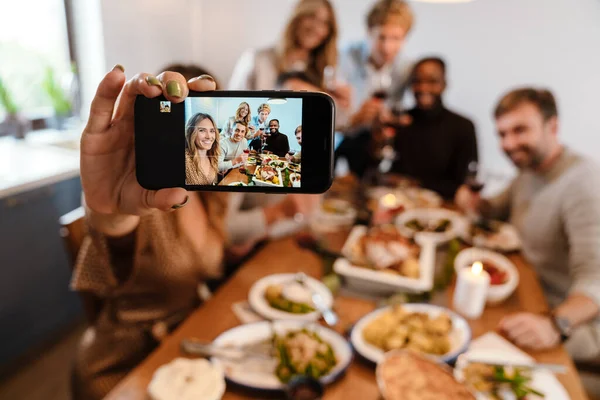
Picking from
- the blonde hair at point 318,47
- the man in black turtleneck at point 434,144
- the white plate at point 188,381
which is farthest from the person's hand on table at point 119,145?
the man in black turtleneck at point 434,144

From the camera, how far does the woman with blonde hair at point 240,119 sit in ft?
2.08

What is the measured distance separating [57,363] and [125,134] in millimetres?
1733

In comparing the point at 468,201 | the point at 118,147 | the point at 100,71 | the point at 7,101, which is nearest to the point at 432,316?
the point at 118,147

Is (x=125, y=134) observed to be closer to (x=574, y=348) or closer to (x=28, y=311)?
(x=574, y=348)

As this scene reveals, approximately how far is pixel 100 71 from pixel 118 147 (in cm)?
232

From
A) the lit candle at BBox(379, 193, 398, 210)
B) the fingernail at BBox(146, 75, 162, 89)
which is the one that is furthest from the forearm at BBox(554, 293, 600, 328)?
the fingernail at BBox(146, 75, 162, 89)

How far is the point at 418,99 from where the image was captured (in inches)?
→ 94.5

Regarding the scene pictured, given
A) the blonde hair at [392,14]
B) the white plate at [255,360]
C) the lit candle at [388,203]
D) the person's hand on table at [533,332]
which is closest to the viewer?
the white plate at [255,360]

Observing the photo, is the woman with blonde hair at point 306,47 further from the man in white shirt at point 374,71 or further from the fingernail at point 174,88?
the fingernail at point 174,88

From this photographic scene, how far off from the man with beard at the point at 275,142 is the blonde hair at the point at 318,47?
1529 millimetres

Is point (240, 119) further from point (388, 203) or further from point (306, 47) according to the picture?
point (306, 47)

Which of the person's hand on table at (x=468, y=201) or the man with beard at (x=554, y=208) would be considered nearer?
the man with beard at (x=554, y=208)

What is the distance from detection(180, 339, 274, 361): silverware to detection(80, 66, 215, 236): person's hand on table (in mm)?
337

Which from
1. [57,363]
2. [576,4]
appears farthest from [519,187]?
[57,363]
